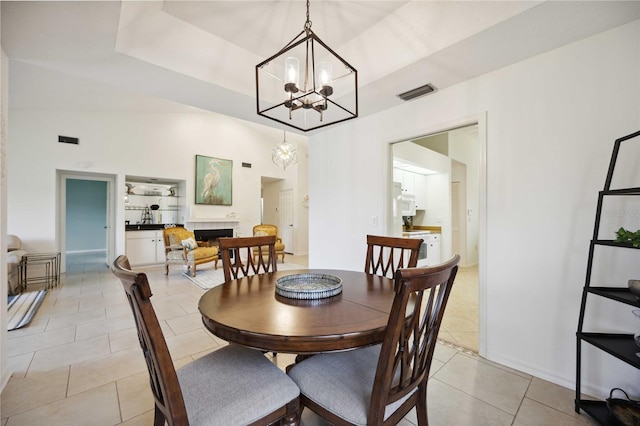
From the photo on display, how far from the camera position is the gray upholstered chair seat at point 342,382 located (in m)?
0.99

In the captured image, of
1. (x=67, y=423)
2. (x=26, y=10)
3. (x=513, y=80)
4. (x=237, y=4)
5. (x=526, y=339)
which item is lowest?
(x=67, y=423)

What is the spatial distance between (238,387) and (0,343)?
6.43 ft

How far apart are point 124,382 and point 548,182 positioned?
3.29m

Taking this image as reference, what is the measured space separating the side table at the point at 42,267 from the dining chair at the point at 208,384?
4.83 m

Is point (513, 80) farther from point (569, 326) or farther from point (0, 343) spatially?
point (0, 343)

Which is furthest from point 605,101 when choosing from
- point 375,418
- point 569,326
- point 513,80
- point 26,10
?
point 26,10

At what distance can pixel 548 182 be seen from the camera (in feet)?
6.14

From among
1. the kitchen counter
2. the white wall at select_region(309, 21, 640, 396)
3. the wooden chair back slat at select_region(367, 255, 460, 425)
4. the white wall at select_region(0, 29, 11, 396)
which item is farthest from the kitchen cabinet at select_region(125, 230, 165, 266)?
the wooden chair back slat at select_region(367, 255, 460, 425)

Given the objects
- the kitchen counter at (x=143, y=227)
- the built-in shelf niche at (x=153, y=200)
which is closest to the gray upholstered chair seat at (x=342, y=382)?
the kitchen counter at (x=143, y=227)

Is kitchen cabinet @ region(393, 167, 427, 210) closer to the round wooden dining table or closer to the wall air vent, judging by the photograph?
the round wooden dining table

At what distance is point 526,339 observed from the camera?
1945mm

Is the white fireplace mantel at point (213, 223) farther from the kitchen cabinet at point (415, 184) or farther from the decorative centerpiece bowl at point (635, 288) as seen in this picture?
the decorative centerpiece bowl at point (635, 288)

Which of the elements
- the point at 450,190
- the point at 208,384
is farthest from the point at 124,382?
the point at 450,190

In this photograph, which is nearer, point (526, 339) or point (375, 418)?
point (375, 418)
